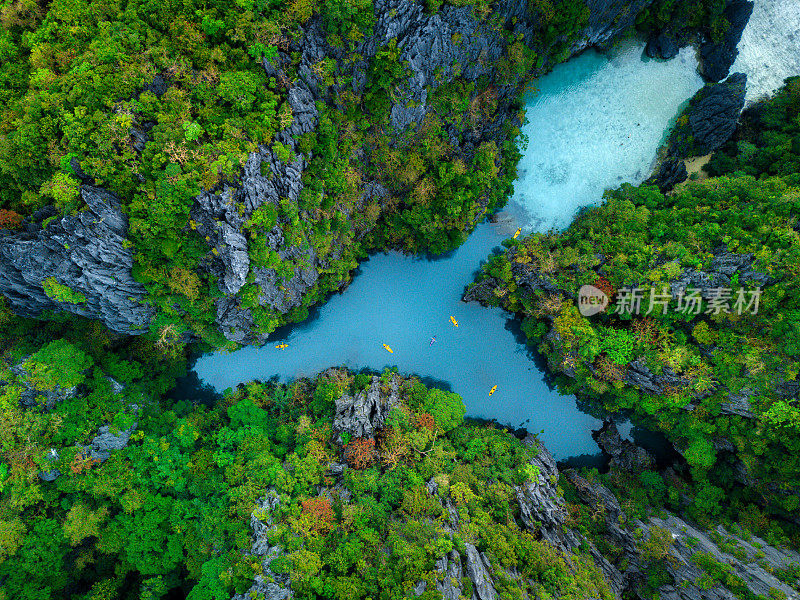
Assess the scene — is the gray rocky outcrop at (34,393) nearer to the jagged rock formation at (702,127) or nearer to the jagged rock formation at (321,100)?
the jagged rock formation at (321,100)

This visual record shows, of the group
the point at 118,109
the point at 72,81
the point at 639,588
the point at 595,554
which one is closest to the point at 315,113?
the point at 118,109

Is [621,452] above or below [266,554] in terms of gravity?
above

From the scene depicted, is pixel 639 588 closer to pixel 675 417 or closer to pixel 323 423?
pixel 675 417

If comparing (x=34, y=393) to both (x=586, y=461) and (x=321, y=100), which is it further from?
(x=586, y=461)

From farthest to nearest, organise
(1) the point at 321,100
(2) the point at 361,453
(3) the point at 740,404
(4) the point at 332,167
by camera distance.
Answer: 1. (2) the point at 361,453
2. (4) the point at 332,167
3. (3) the point at 740,404
4. (1) the point at 321,100

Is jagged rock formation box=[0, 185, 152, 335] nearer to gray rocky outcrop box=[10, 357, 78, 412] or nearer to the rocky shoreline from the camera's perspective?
gray rocky outcrop box=[10, 357, 78, 412]

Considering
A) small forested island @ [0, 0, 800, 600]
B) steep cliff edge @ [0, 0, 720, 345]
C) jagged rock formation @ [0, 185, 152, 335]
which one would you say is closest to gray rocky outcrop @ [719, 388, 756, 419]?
small forested island @ [0, 0, 800, 600]

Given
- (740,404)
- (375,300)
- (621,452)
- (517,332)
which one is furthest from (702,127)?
(375,300)

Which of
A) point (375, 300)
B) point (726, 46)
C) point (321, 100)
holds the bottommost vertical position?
point (375, 300)
